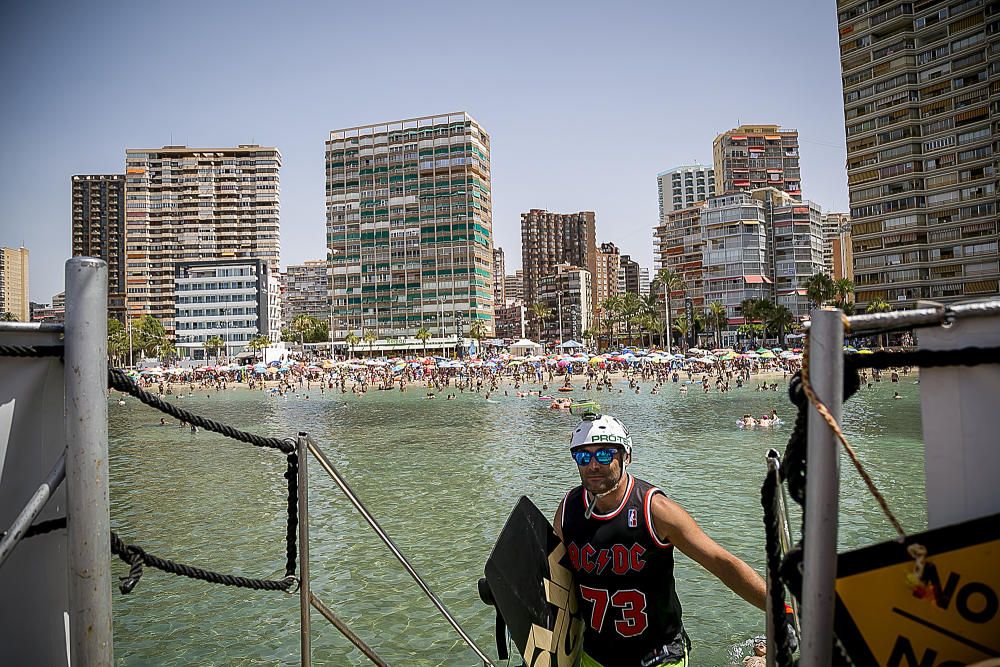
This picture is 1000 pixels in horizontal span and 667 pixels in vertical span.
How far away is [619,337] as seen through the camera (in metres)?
152

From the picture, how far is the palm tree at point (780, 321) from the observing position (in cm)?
9731

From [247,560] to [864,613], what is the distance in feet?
41.9

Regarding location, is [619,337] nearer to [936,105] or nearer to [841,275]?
[841,275]

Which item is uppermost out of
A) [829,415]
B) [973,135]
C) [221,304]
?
[973,135]

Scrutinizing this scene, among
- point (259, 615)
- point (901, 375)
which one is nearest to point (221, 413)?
point (259, 615)

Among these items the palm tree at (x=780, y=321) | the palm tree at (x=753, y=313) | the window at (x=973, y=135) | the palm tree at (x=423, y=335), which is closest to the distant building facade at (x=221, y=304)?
the palm tree at (x=423, y=335)

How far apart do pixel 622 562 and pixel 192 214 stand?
16014cm

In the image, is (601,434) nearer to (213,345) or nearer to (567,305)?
(213,345)

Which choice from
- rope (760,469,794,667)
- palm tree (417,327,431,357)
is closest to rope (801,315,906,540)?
rope (760,469,794,667)

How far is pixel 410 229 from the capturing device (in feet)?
419

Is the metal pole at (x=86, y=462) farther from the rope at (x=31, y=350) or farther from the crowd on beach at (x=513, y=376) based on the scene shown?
the crowd on beach at (x=513, y=376)

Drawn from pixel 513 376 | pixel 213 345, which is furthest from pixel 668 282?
pixel 213 345

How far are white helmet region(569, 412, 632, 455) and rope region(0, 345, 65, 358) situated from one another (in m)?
2.31

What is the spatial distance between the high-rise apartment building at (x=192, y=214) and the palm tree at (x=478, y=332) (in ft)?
162
